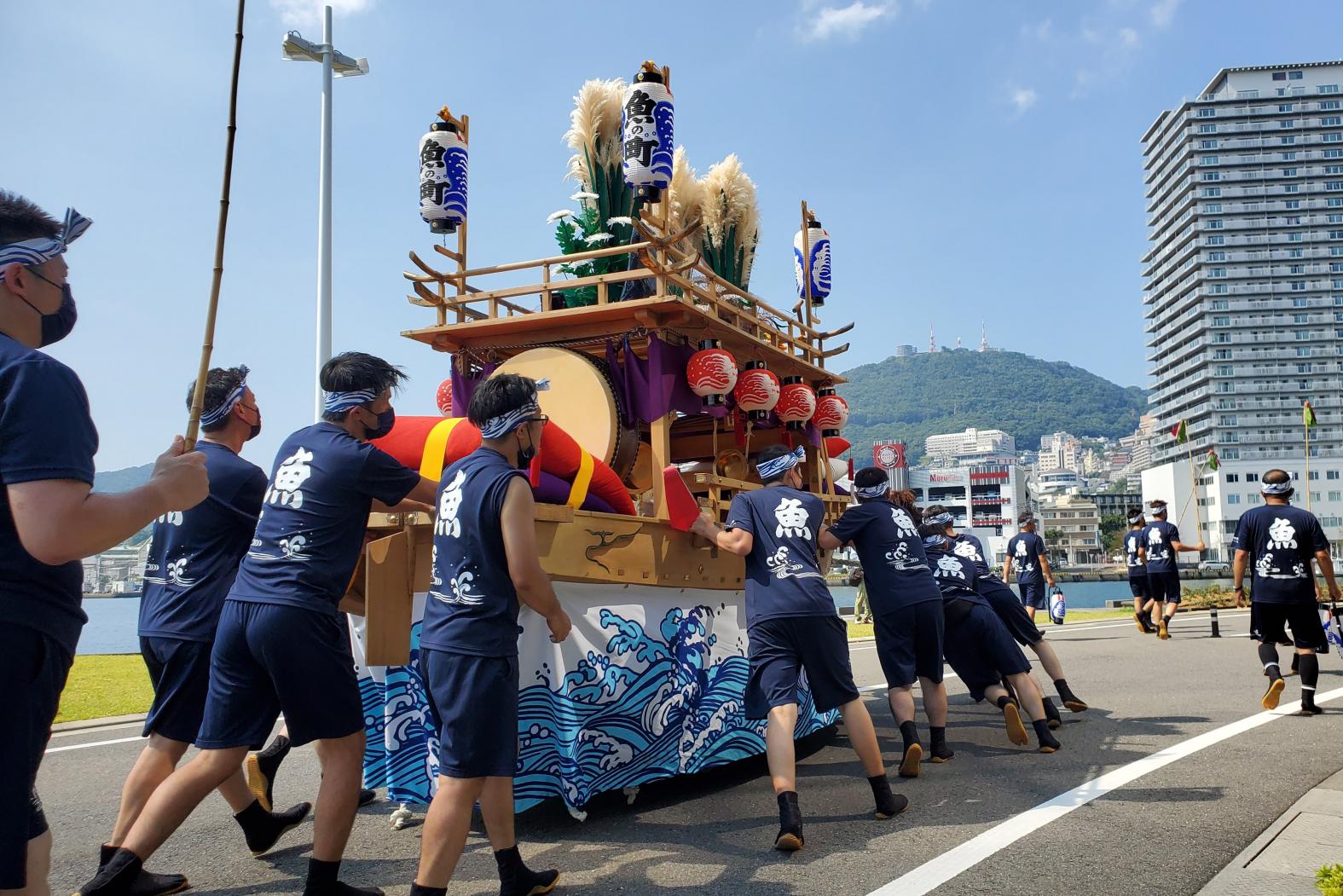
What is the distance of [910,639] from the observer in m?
5.89

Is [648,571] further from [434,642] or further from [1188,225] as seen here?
[1188,225]

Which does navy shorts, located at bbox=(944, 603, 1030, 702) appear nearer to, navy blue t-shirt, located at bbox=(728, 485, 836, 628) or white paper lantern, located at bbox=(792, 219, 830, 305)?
navy blue t-shirt, located at bbox=(728, 485, 836, 628)

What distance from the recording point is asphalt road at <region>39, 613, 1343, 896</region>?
12.1ft

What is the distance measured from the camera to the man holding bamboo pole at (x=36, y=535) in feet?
6.19

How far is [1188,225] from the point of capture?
123250mm

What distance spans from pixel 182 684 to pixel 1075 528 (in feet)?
540

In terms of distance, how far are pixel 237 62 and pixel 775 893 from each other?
10.6 feet

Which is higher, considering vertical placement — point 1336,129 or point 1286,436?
point 1336,129

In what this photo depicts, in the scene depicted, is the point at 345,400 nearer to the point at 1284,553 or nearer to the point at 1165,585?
the point at 1284,553

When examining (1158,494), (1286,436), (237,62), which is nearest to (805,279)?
(237,62)

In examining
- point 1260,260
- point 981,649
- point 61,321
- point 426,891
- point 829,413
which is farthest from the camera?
point 1260,260

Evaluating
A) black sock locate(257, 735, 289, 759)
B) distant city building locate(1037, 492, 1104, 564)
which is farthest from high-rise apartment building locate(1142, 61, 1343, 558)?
black sock locate(257, 735, 289, 759)

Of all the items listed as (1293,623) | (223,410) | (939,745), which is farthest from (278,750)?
(1293,623)

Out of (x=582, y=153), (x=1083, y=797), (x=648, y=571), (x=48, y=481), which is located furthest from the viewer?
(x=582, y=153)
